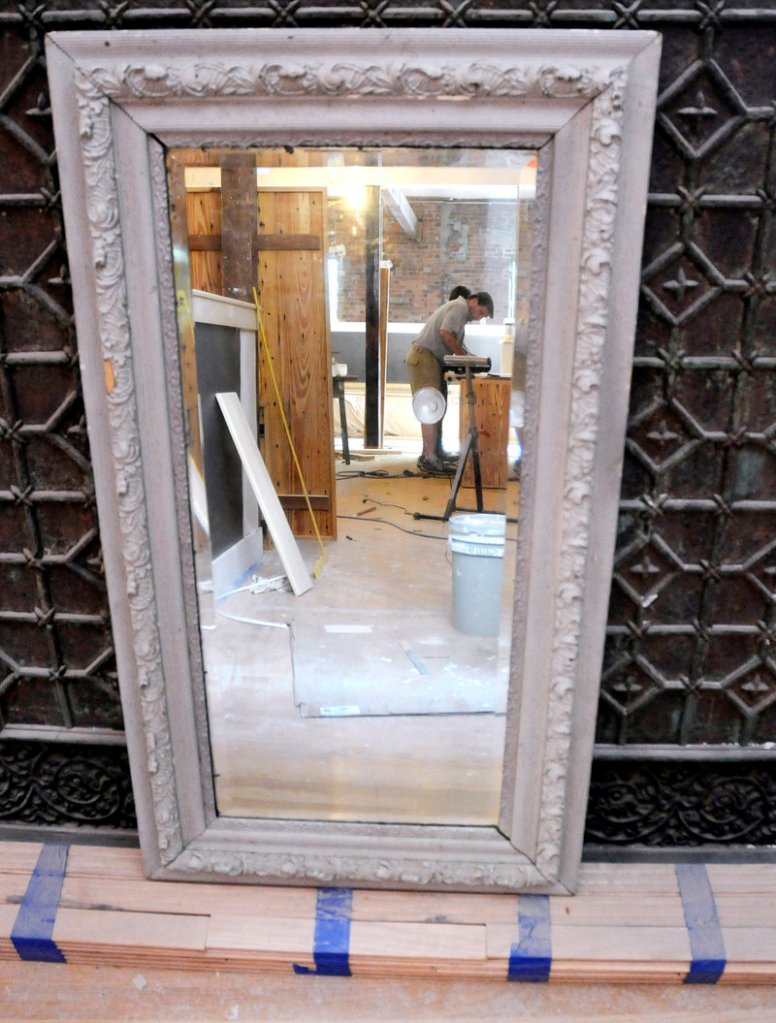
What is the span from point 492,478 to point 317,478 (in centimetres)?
142

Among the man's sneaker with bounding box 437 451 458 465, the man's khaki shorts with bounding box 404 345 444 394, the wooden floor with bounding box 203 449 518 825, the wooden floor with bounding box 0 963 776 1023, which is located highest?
the man's khaki shorts with bounding box 404 345 444 394

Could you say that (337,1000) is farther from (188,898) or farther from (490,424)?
(490,424)

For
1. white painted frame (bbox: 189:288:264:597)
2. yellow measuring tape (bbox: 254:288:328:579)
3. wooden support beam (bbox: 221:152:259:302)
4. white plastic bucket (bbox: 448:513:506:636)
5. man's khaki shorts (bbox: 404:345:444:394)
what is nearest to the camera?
white plastic bucket (bbox: 448:513:506:636)

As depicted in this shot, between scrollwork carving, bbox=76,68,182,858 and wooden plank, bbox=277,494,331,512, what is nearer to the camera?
scrollwork carving, bbox=76,68,182,858

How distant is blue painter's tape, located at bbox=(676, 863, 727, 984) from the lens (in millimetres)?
1143

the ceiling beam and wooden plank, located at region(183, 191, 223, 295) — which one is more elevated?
the ceiling beam

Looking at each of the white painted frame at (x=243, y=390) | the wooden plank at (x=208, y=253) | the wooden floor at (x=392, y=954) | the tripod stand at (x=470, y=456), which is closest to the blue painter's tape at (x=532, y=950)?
the wooden floor at (x=392, y=954)

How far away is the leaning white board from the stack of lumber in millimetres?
976

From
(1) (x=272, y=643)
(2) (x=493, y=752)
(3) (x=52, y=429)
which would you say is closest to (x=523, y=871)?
(2) (x=493, y=752)

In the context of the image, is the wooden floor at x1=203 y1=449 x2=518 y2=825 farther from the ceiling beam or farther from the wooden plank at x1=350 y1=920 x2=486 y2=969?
the ceiling beam

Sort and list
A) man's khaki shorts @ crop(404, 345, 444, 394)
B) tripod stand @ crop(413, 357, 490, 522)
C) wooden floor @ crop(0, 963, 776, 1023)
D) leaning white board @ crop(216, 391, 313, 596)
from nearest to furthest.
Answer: wooden floor @ crop(0, 963, 776, 1023)
tripod stand @ crop(413, 357, 490, 522)
leaning white board @ crop(216, 391, 313, 596)
man's khaki shorts @ crop(404, 345, 444, 394)

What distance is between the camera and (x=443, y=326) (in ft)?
8.07

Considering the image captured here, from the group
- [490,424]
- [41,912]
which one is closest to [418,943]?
[41,912]

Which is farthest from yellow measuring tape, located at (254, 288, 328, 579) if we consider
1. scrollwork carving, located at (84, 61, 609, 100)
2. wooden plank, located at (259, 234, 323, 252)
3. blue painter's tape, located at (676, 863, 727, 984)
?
scrollwork carving, located at (84, 61, 609, 100)
